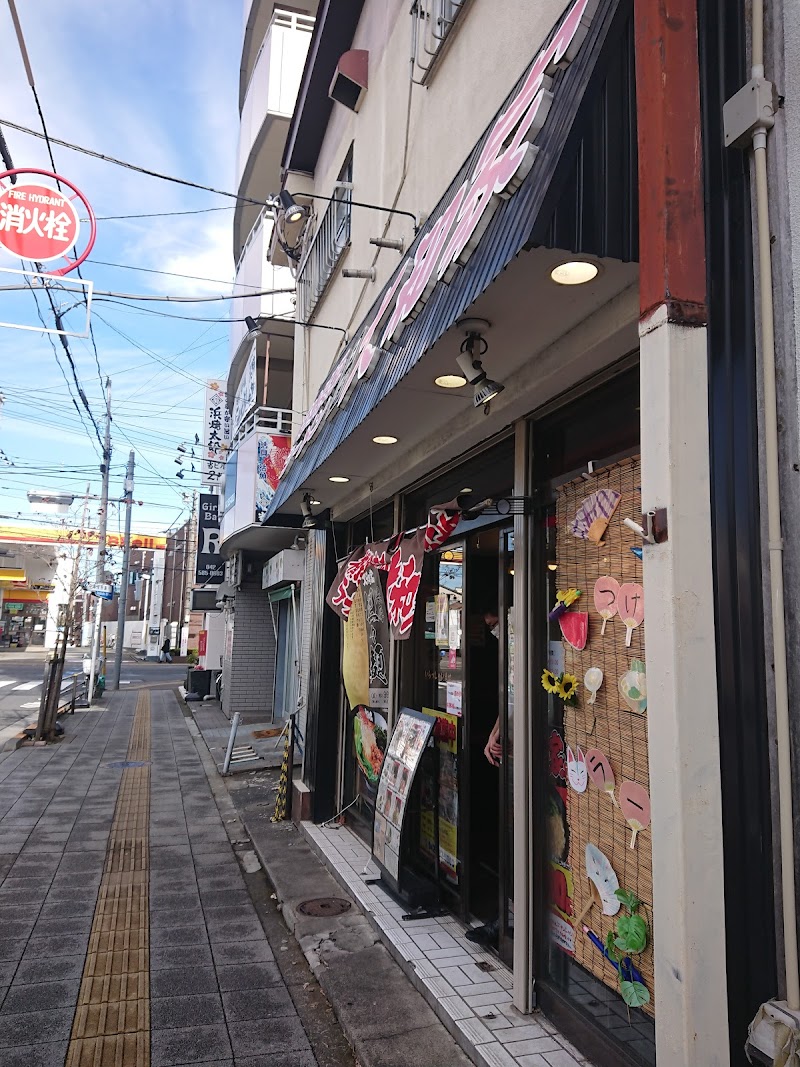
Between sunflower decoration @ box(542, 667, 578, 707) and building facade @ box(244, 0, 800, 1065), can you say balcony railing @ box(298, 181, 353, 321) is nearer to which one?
building facade @ box(244, 0, 800, 1065)

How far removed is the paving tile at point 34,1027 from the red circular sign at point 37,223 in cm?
664

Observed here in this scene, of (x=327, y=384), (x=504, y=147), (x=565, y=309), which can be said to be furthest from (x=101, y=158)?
(x=565, y=309)

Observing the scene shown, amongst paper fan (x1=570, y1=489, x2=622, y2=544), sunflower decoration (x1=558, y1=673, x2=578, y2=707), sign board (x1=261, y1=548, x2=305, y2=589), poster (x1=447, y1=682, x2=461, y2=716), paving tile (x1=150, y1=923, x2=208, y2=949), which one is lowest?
paving tile (x1=150, y1=923, x2=208, y2=949)

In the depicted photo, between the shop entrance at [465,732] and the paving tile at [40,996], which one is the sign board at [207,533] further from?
the paving tile at [40,996]

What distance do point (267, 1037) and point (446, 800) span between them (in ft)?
7.26

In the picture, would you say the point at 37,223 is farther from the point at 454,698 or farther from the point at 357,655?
the point at 454,698

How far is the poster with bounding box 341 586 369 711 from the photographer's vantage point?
276 inches

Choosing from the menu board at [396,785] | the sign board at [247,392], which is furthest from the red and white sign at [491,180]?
the sign board at [247,392]

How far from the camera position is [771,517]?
7.44 feet

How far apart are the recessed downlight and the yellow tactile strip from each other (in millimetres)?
4011

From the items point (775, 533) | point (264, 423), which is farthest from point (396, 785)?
point (264, 423)

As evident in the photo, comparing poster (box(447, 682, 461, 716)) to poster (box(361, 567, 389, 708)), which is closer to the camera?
poster (box(447, 682, 461, 716))

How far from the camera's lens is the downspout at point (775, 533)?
2107 mm

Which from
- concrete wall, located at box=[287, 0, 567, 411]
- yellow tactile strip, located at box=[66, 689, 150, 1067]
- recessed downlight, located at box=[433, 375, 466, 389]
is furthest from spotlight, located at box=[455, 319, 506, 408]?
yellow tactile strip, located at box=[66, 689, 150, 1067]
